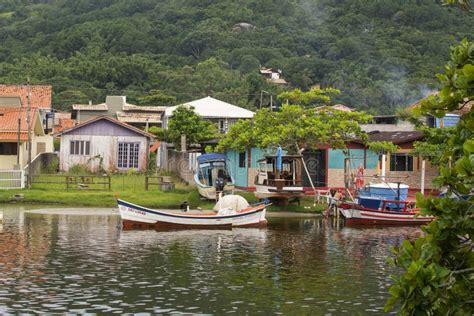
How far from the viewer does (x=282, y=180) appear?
149 ft

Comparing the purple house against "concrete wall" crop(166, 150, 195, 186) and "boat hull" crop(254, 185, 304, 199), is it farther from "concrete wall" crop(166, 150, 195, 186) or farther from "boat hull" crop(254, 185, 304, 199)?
"boat hull" crop(254, 185, 304, 199)

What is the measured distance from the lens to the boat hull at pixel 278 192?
150ft

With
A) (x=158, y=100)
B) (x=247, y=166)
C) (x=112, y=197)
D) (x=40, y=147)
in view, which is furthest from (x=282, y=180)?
(x=158, y=100)

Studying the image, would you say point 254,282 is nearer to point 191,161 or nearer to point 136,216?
point 136,216

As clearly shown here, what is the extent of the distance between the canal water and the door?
1250 centimetres

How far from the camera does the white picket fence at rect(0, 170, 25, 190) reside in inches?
1949

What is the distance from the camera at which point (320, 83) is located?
424 ft

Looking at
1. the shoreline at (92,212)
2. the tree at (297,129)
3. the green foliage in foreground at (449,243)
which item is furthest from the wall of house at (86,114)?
the green foliage in foreground at (449,243)

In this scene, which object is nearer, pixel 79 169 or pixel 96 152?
pixel 79 169

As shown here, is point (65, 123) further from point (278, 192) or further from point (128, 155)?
point (278, 192)

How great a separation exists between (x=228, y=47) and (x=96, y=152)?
90282 millimetres

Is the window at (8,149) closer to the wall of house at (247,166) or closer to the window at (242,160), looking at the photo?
the wall of house at (247,166)

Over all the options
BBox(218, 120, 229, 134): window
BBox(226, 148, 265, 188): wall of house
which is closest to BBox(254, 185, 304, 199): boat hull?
BBox(226, 148, 265, 188): wall of house

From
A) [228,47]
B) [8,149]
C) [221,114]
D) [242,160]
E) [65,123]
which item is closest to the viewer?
[242,160]
